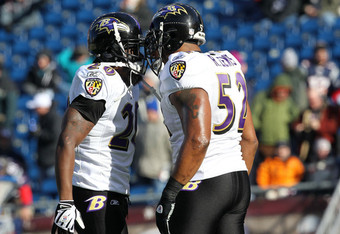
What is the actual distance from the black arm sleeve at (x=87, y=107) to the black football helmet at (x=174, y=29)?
1.69 ft

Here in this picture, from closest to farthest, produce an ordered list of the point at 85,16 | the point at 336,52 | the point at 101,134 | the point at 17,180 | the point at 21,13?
the point at 101,134, the point at 17,180, the point at 336,52, the point at 85,16, the point at 21,13

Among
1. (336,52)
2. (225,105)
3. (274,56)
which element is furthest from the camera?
(274,56)

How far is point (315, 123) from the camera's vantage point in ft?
25.9

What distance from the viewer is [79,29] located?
1216cm

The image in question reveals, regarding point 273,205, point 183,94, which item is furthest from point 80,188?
point 273,205

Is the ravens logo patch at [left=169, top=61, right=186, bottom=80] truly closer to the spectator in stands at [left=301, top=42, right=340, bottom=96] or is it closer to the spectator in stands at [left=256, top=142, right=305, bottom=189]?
the spectator in stands at [left=256, top=142, right=305, bottom=189]

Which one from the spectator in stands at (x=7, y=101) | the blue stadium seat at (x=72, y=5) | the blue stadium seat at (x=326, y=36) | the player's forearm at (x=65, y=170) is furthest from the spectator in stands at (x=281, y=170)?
the blue stadium seat at (x=72, y=5)

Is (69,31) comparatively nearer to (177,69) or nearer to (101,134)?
(101,134)

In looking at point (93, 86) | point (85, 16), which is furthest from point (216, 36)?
point (93, 86)

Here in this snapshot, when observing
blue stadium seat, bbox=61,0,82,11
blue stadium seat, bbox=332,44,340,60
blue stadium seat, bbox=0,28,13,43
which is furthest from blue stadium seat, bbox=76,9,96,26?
blue stadium seat, bbox=332,44,340,60

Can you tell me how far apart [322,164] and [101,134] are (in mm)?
3761

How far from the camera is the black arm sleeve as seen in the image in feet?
13.1

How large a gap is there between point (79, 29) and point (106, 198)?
842cm

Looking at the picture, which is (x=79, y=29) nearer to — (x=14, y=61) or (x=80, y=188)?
(x=14, y=61)
